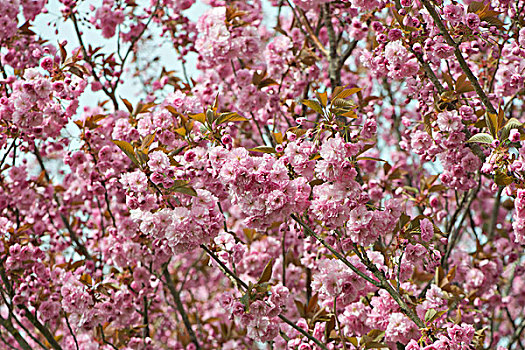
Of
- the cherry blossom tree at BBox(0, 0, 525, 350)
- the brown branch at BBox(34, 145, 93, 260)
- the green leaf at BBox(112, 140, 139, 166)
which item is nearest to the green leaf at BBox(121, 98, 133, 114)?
the cherry blossom tree at BBox(0, 0, 525, 350)

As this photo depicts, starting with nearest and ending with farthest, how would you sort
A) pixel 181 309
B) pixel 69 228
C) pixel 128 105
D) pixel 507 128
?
1. pixel 507 128
2. pixel 128 105
3. pixel 181 309
4. pixel 69 228

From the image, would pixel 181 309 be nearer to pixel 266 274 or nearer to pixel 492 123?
pixel 266 274

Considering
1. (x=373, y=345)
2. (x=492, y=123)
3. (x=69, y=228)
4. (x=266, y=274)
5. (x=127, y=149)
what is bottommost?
(x=373, y=345)

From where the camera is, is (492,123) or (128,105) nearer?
(492,123)

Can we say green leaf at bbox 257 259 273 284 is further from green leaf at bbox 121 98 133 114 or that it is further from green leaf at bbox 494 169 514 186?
green leaf at bbox 121 98 133 114

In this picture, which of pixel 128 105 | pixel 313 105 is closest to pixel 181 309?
pixel 128 105

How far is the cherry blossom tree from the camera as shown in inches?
85.4

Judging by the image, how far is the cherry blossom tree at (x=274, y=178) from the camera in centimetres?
217

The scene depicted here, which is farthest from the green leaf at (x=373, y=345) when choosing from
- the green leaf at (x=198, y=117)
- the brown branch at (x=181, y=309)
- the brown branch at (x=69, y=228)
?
the brown branch at (x=69, y=228)

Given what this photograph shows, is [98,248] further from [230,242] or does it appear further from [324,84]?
[324,84]

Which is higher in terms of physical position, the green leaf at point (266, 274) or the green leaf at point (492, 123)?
the green leaf at point (492, 123)

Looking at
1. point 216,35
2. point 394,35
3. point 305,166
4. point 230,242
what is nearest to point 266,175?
point 305,166

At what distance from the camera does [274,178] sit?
2.10 meters

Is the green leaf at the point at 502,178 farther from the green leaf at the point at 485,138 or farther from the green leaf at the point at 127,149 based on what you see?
the green leaf at the point at 127,149
